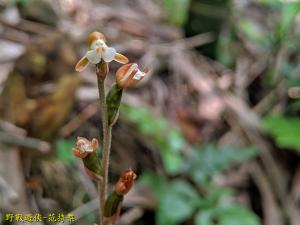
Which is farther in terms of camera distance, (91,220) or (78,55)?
(78,55)

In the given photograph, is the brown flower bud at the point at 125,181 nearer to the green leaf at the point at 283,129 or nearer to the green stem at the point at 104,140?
the green stem at the point at 104,140

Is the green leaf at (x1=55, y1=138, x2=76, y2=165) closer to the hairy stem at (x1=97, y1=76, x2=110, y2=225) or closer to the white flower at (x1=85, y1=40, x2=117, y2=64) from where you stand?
the hairy stem at (x1=97, y1=76, x2=110, y2=225)

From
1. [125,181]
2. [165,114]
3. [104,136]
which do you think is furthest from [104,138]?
[165,114]

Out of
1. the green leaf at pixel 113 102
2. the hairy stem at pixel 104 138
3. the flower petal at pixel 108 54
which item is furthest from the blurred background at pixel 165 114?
the flower petal at pixel 108 54

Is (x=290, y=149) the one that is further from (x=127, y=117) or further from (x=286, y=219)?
(x=127, y=117)

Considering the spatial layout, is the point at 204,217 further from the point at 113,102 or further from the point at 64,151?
the point at 113,102

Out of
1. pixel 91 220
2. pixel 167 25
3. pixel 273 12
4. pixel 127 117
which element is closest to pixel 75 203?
pixel 91 220
